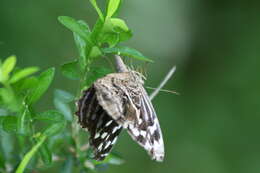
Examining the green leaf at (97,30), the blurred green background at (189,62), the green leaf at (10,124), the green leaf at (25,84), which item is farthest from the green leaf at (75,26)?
Answer: the blurred green background at (189,62)

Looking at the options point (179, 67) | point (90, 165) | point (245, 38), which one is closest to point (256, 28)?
point (245, 38)

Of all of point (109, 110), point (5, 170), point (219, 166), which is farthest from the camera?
point (219, 166)

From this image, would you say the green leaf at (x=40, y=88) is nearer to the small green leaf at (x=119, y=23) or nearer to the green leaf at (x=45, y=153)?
the green leaf at (x=45, y=153)

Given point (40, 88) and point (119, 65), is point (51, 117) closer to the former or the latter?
point (40, 88)

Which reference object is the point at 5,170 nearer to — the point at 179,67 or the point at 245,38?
the point at 179,67

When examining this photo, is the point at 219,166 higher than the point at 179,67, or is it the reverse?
the point at 179,67

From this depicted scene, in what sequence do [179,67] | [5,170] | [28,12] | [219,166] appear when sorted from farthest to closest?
[179,67] < [219,166] < [28,12] < [5,170]
